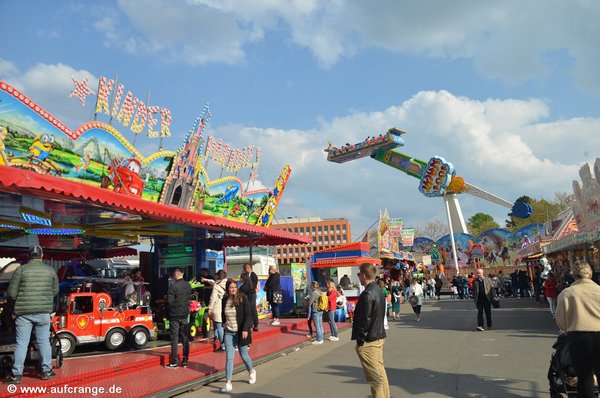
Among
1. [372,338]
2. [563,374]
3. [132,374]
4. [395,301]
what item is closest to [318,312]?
[132,374]

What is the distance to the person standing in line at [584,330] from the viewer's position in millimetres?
5168

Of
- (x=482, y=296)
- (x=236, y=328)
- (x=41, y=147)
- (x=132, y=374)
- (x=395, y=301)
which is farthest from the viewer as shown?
(x=395, y=301)

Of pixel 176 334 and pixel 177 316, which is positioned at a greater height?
pixel 177 316

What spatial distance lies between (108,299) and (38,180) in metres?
3.89

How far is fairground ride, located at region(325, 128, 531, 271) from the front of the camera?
1895 inches

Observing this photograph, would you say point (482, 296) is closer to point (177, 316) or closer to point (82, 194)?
point (177, 316)

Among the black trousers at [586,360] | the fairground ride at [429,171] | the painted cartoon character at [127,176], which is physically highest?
the fairground ride at [429,171]

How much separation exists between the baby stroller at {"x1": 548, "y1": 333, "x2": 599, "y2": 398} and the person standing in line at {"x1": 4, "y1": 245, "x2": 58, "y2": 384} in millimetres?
6790

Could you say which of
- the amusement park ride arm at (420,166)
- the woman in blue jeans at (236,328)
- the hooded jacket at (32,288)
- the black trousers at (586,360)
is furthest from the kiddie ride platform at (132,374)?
the amusement park ride arm at (420,166)

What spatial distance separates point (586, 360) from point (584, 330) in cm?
31

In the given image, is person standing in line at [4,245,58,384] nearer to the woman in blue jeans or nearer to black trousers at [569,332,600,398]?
the woman in blue jeans

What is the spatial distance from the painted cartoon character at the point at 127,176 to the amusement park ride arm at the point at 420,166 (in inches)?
1438

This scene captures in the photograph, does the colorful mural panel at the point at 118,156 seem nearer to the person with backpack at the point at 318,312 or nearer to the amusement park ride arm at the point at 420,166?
the person with backpack at the point at 318,312

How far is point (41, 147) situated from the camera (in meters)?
11.8
